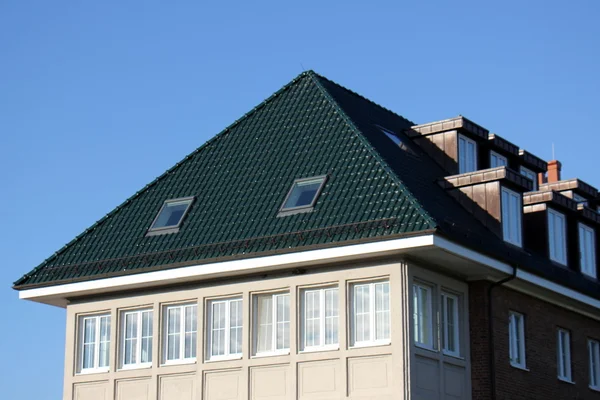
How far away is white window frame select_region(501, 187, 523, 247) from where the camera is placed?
30.4 m

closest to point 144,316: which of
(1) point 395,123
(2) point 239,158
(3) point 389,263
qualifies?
(2) point 239,158

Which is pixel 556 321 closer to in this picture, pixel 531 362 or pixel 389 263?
pixel 531 362

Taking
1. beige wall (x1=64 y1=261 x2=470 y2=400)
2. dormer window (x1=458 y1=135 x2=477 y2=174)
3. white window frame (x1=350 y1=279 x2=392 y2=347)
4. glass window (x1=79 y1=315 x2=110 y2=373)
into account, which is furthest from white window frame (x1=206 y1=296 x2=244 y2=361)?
dormer window (x1=458 y1=135 x2=477 y2=174)

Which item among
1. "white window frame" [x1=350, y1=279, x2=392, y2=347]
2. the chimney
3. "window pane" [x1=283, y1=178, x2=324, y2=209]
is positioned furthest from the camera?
the chimney

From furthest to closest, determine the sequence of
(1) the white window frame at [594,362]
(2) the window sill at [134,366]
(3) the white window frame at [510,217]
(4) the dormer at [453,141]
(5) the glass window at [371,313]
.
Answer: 1. (1) the white window frame at [594,362]
2. (4) the dormer at [453,141]
3. (3) the white window frame at [510,217]
4. (2) the window sill at [134,366]
5. (5) the glass window at [371,313]

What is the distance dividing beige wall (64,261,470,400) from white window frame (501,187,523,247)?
8.08ft

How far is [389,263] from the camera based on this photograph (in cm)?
2681

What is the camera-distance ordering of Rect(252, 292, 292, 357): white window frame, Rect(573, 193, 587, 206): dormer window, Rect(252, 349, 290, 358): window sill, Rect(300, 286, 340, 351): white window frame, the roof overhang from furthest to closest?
Rect(573, 193, 587, 206): dormer window
Rect(252, 292, 292, 357): white window frame
Rect(252, 349, 290, 358): window sill
Rect(300, 286, 340, 351): white window frame
the roof overhang

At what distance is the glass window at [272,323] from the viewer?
2802cm

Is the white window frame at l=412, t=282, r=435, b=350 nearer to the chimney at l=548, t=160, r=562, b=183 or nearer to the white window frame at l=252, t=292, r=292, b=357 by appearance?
the white window frame at l=252, t=292, r=292, b=357

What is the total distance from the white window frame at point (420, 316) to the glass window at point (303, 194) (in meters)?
3.16

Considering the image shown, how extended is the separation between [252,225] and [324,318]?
295 centimetres

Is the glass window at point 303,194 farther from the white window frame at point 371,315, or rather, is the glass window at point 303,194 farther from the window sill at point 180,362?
the window sill at point 180,362

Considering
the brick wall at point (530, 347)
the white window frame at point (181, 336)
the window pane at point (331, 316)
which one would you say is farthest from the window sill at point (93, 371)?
the brick wall at point (530, 347)
